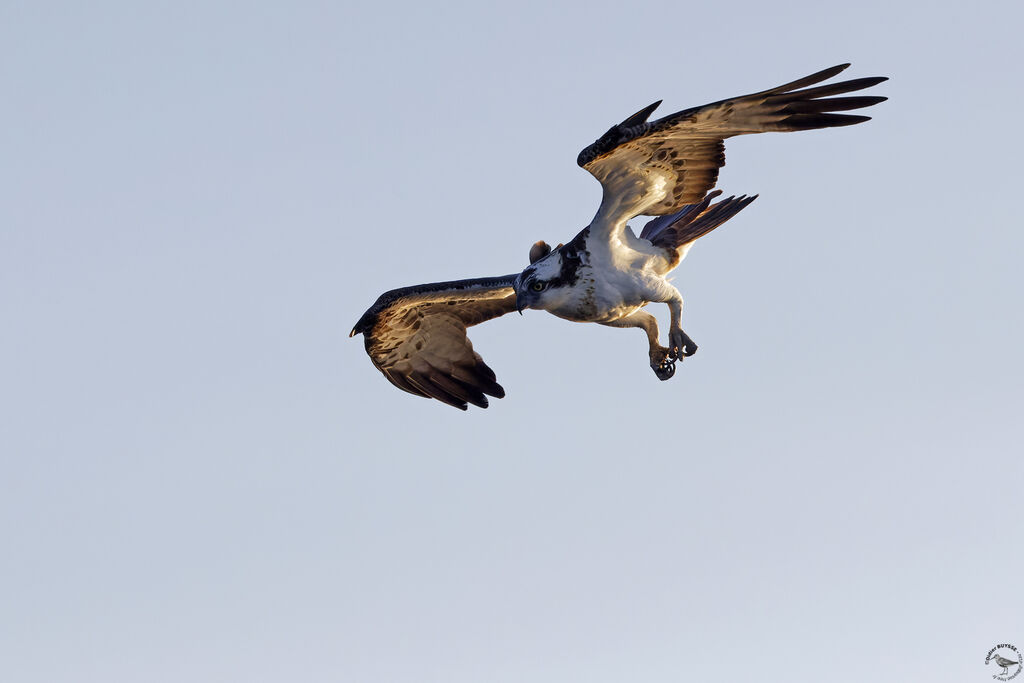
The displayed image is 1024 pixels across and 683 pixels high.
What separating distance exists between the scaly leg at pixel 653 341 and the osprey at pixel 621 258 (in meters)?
0.01

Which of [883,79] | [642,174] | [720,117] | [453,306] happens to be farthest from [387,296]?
[883,79]

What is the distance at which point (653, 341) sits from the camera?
66.1 feet

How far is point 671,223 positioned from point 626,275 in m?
1.37

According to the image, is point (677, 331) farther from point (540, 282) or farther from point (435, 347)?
point (435, 347)

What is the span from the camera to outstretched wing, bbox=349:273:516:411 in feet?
71.2

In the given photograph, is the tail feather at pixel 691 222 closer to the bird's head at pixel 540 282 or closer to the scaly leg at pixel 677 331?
the scaly leg at pixel 677 331

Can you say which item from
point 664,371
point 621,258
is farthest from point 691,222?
point 664,371

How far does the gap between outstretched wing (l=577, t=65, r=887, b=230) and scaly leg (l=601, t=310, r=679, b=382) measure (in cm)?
148

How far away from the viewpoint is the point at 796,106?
16.8 metres

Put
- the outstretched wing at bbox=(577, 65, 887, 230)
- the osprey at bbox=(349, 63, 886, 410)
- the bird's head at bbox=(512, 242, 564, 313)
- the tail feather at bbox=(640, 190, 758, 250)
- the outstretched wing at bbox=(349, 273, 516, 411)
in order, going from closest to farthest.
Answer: the outstretched wing at bbox=(577, 65, 887, 230) → the osprey at bbox=(349, 63, 886, 410) → the bird's head at bbox=(512, 242, 564, 313) → the tail feather at bbox=(640, 190, 758, 250) → the outstretched wing at bbox=(349, 273, 516, 411)

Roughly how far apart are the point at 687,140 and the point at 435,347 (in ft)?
19.2

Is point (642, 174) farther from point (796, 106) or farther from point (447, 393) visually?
point (447, 393)

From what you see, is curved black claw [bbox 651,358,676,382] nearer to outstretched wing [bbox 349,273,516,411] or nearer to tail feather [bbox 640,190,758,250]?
tail feather [bbox 640,190,758,250]

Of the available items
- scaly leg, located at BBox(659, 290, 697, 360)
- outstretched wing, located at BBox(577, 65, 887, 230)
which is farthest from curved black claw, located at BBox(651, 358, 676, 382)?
outstretched wing, located at BBox(577, 65, 887, 230)
